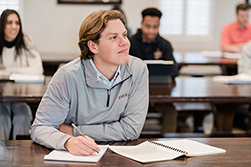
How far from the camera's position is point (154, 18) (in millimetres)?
3717

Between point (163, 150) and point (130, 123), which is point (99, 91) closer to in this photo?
point (130, 123)

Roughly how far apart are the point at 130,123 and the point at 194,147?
34 cm

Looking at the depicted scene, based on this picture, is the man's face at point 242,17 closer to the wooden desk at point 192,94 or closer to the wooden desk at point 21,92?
the wooden desk at point 192,94

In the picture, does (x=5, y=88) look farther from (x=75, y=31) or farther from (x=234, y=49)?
(x=75, y=31)

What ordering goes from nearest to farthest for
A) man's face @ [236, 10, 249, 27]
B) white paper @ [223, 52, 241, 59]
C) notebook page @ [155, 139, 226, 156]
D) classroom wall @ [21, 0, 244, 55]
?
notebook page @ [155, 139, 226, 156], white paper @ [223, 52, 241, 59], man's face @ [236, 10, 249, 27], classroom wall @ [21, 0, 244, 55]

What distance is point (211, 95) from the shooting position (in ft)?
8.68

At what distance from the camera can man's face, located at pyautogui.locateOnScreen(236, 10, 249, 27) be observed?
5.73 metres

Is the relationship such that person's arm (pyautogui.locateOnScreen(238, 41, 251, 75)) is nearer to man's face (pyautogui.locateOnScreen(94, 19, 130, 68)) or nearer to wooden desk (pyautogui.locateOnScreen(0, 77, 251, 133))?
wooden desk (pyautogui.locateOnScreen(0, 77, 251, 133))

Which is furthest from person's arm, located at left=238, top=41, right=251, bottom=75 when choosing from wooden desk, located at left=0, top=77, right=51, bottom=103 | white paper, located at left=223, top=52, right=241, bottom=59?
wooden desk, located at left=0, top=77, right=51, bottom=103

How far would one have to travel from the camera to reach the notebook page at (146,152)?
1464 millimetres

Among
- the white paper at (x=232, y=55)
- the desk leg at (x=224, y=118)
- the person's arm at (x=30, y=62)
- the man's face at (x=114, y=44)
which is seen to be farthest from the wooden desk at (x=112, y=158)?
the white paper at (x=232, y=55)

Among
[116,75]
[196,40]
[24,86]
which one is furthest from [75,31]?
[116,75]

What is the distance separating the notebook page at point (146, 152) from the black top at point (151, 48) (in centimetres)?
208

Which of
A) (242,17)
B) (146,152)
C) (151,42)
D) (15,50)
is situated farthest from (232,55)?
(146,152)
